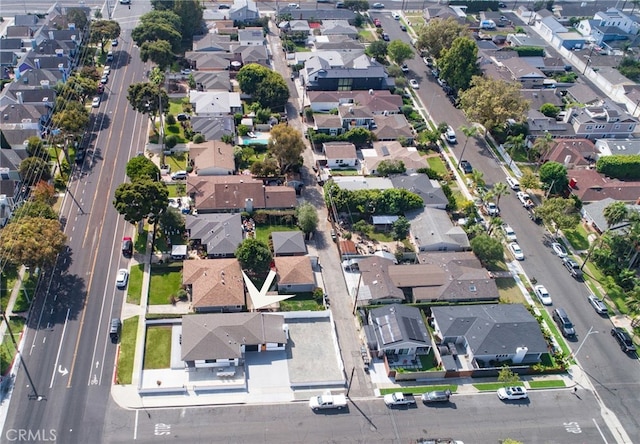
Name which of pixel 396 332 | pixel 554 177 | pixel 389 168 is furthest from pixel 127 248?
pixel 554 177

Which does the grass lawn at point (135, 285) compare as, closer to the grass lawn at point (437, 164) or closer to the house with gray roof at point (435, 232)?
the house with gray roof at point (435, 232)

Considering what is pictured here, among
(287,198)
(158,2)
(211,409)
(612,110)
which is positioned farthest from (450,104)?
(211,409)

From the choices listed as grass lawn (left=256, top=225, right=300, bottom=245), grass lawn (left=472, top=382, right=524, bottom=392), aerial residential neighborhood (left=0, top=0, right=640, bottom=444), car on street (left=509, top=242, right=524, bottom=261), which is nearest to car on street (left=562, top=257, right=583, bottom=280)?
aerial residential neighborhood (left=0, top=0, right=640, bottom=444)

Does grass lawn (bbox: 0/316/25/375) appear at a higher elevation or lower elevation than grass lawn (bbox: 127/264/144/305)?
lower

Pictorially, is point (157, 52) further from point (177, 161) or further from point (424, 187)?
point (424, 187)

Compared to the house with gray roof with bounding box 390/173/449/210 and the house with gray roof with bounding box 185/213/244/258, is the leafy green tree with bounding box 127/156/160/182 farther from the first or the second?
the house with gray roof with bounding box 390/173/449/210
